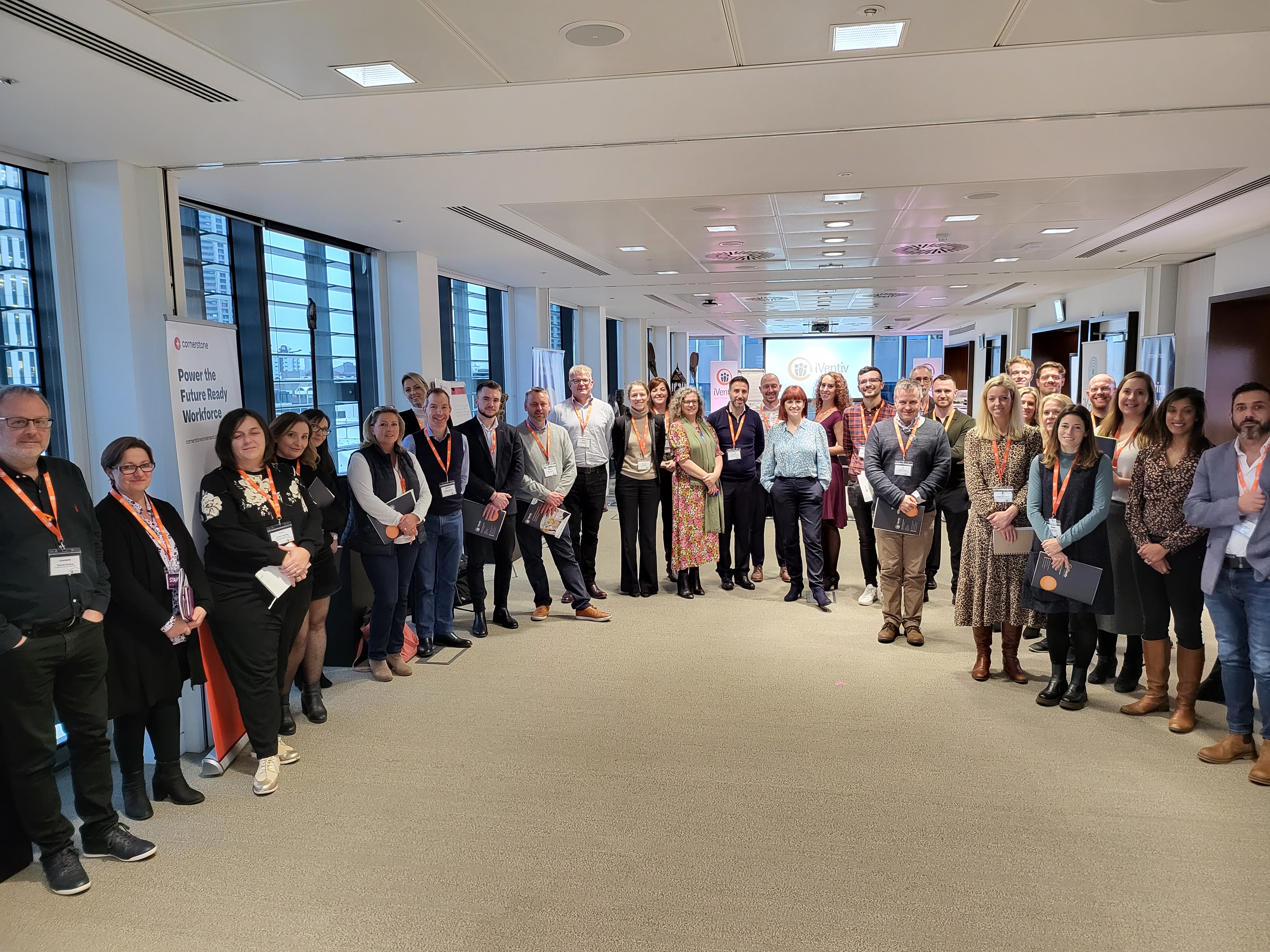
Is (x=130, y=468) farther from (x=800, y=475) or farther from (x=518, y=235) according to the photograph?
(x=518, y=235)

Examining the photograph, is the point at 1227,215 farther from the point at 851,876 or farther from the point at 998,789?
the point at 851,876

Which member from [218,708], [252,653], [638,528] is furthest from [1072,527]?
[218,708]

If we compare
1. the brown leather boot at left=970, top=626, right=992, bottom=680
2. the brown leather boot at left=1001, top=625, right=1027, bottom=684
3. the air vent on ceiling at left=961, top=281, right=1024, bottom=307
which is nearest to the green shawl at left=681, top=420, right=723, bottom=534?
the brown leather boot at left=970, top=626, right=992, bottom=680

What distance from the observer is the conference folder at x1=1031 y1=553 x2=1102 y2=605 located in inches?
152

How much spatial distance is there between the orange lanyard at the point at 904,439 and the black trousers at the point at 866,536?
0.95 meters

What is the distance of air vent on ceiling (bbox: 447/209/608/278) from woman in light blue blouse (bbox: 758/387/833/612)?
2.55m

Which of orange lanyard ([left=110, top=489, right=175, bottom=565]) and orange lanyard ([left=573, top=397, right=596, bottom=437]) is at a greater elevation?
orange lanyard ([left=573, top=397, right=596, bottom=437])

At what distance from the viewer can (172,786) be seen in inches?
129

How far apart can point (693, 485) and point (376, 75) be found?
3.76 meters

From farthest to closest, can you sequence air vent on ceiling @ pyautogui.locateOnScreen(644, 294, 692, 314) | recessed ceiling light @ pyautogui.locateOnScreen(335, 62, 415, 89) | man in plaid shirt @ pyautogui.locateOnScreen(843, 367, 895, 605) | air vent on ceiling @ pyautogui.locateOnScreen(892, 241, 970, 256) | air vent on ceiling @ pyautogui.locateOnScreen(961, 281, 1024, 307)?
air vent on ceiling @ pyautogui.locateOnScreen(644, 294, 692, 314) < air vent on ceiling @ pyautogui.locateOnScreen(961, 281, 1024, 307) < air vent on ceiling @ pyautogui.locateOnScreen(892, 241, 970, 256) < man in plaid shirt @ pyautogui.locateOnScreen(843, 367, 895, 605) < recessed ceiling light @ pyautogui.locateOnScreen(335, 62, 415, 89)

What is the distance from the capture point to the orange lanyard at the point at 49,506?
263 centimetres

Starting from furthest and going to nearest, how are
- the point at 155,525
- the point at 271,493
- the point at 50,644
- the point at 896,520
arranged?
the point at 896,520 < the point at 271,493 < the point at 155,525 < the point at 50,644

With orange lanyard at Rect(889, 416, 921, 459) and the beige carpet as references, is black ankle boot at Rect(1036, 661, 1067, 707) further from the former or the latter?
orange lanyard at Rect(889, 416, 921, 459)

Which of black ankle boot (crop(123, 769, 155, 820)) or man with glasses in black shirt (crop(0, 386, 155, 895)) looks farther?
black ankle boot (crop(123, 769, 155, 820))
